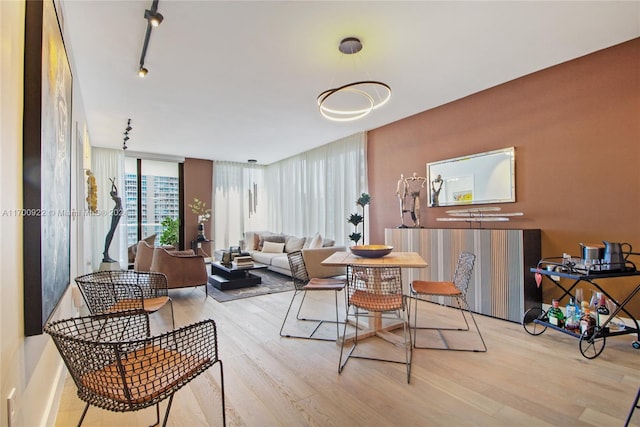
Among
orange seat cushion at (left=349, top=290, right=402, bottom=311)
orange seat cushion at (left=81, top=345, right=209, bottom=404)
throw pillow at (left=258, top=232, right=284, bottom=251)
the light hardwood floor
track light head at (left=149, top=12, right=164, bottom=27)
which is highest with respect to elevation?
track light head at (left=149, top=12, right=164, bottom=27)

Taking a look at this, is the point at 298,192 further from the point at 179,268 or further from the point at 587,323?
the point at 587,323

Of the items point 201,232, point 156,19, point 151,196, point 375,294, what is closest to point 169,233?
point 201,232

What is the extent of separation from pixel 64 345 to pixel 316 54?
2879 millimetres

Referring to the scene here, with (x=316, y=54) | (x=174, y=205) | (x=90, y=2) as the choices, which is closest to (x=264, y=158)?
(x=174, y=205)

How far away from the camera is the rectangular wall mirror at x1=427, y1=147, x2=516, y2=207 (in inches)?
146

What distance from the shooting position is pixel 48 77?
1479 mm

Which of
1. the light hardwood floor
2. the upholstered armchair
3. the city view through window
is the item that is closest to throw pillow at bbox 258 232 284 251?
the city view through window

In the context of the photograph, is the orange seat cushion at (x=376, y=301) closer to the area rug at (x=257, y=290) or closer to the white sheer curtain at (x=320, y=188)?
the area rug at (x=257, y=290)

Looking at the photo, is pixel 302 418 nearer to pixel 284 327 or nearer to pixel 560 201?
pixel 284 327

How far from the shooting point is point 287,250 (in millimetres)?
7031

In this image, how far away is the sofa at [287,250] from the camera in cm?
521

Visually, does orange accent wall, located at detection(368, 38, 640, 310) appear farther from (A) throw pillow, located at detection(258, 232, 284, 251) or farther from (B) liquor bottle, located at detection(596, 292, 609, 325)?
(A) throw pillow, located at detection(258, 232, 284, 251)

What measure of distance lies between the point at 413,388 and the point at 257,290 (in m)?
3.15

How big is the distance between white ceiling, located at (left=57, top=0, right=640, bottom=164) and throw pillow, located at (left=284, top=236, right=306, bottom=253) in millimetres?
3044
